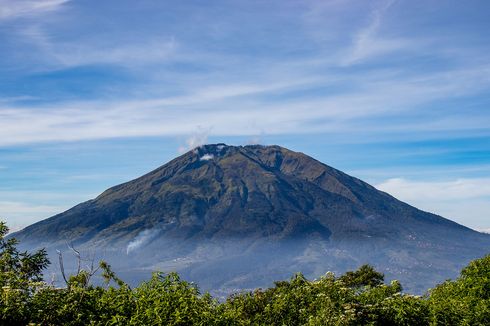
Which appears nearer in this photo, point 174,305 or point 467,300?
point 174,305

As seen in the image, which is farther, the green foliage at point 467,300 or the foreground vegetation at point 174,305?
the green foliage at point 467,300

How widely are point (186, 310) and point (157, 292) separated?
103 inches

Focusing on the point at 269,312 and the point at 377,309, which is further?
the point at 269,312

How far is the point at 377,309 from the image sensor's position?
26.4 m

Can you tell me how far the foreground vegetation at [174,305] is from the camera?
770 inches

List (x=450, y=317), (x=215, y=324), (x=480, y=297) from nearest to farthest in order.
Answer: (x=215, y=324)
(x=450, y=317)
(x=480, y=297)

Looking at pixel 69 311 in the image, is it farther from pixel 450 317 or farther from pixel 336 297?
pixel 450 317

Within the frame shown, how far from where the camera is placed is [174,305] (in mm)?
20984

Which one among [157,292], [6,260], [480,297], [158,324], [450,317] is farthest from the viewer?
[480,297]

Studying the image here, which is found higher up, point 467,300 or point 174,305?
point 174,305

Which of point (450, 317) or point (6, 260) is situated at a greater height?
point (6, 260)

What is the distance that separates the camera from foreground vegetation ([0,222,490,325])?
64.2 feet

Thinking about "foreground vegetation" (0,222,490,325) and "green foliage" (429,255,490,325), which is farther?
"green foliage" (429,255,490,325)

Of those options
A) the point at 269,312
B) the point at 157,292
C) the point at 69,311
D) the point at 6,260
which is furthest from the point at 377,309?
the point at 6,260
